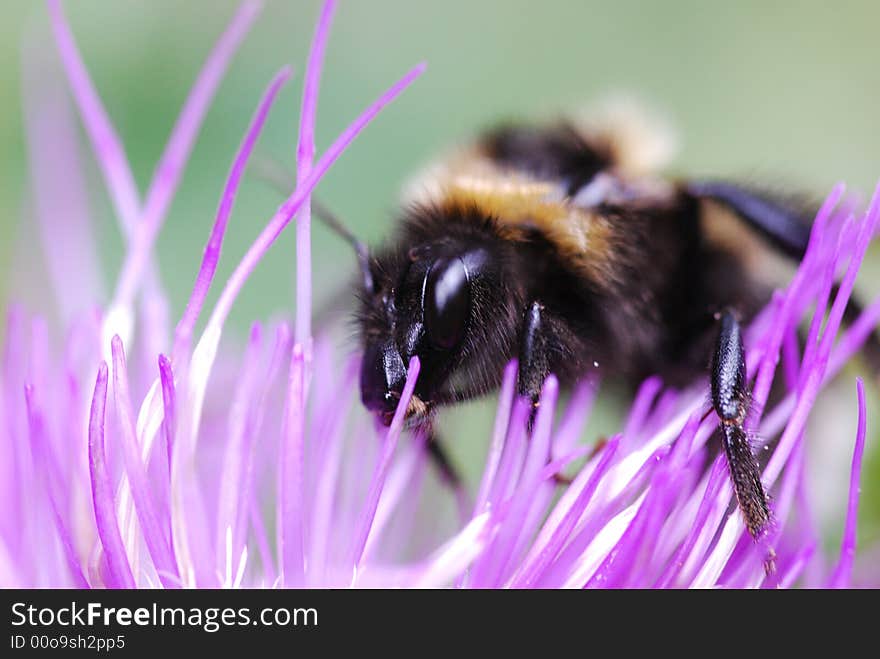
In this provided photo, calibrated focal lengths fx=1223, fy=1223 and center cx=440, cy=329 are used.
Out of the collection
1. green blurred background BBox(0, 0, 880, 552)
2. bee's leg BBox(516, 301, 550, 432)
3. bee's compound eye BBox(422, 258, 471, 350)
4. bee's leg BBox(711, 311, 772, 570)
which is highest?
green blurred background BBox(0, 0, 880, 552)

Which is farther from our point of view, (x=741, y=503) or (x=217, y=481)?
(x=217, y=481)

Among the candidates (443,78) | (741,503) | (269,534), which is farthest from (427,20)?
(741,503)

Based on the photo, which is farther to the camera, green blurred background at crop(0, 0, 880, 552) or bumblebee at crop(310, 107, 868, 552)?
green blurred background at crop(0, 0, 880, 552)

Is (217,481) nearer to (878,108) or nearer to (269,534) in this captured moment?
(269,534)

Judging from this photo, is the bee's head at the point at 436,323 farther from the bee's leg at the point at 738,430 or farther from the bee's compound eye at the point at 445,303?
the bee's leg at the point at 738,430

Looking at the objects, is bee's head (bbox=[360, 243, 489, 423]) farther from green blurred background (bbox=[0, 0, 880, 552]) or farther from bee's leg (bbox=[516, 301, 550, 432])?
green blurred background (bbox=[0, 0, 880, 552])

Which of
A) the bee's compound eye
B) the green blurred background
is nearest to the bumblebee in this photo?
the bee's compound eye

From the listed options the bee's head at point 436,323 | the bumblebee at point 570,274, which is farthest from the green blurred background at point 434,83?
the bee's head at point 436,323

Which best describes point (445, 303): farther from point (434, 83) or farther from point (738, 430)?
point (434, 83)
